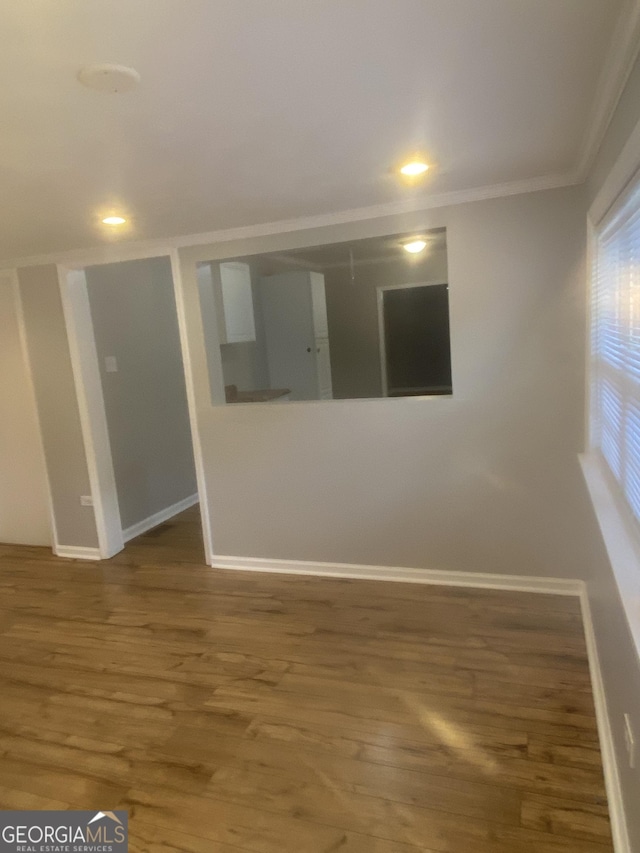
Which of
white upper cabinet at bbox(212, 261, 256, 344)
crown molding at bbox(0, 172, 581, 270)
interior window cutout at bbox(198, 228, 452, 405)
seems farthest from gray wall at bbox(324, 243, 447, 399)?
white upper cabinet at bbox(212, 261, 256, 344)

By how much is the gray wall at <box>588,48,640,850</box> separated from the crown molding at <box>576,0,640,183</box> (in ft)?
0.10

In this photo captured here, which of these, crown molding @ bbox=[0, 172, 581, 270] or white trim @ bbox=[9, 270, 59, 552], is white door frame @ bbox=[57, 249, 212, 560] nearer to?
crown molding @ bbox=[0, 172, 581, 270]

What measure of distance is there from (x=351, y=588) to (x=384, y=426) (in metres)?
1.01

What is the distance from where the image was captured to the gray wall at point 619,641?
1455mm

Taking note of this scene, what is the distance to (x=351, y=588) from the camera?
3.53 meters

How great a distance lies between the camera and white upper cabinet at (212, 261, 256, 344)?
3.89 meters

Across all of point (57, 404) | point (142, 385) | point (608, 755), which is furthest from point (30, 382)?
point (608, 755)

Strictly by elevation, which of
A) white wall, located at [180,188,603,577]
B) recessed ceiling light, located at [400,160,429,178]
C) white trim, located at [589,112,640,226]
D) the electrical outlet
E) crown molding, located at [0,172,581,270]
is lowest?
the electrical outlet

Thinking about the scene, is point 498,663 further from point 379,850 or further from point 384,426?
point 384,426

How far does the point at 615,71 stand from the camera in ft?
5.20

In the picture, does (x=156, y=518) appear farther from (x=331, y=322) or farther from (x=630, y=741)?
(x=630, y=741)

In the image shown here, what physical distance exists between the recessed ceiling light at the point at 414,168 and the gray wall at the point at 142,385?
2.75 metres

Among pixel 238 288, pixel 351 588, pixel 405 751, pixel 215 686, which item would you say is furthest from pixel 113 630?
pixel 238 288

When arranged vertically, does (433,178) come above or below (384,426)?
above
